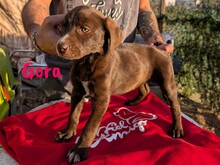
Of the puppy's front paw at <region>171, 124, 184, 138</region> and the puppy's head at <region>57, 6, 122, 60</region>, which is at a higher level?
the puppy's head at <region>57, 6, 122, 60</region>

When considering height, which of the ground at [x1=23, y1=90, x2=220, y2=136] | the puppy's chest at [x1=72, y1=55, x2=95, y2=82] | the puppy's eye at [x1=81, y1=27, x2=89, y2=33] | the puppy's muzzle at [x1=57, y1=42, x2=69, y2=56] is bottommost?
the ground at [x1=23, y1=90, x2=220, y2=136]

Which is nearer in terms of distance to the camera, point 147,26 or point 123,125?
point 123,125

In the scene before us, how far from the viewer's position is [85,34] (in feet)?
6.19

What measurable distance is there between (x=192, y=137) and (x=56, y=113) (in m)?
1.06

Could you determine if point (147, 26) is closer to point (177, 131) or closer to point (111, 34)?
point (177, 131)

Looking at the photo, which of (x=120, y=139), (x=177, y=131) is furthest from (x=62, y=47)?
(x=177, y=131)

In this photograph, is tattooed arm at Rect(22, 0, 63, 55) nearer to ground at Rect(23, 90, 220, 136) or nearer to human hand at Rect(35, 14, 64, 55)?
human hand at Rect(35, 14, 64, 55)

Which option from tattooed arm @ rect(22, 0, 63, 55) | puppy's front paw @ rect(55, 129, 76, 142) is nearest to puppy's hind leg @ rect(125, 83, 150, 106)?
puppy's front paw @ rect(55, 129, 76, 142)

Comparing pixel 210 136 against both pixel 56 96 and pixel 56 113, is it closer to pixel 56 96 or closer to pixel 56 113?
pixel 56 113

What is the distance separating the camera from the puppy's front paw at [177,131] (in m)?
2.59

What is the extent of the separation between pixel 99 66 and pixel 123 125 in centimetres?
70

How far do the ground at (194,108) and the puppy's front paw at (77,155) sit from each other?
8.98ft

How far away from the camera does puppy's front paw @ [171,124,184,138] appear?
2.59m

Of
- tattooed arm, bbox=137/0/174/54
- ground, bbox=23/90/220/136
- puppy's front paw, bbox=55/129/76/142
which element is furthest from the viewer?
ground, bbox=23/90/220/136
